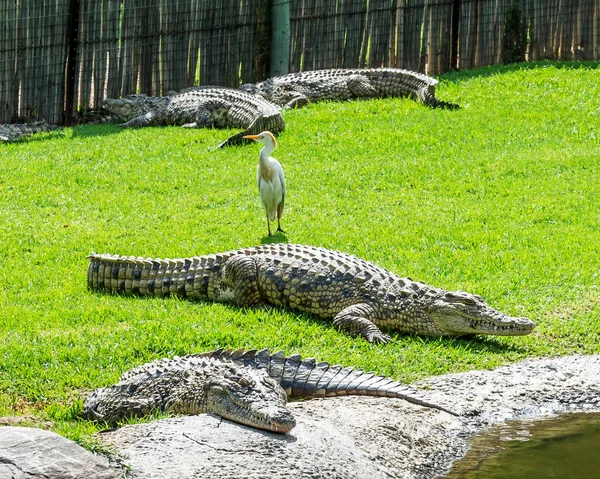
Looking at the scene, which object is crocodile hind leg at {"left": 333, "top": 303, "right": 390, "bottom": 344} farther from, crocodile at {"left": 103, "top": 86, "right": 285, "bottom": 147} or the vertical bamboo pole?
the vertical bamboo pole

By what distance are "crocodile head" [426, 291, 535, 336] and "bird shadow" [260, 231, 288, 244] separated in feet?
7.96

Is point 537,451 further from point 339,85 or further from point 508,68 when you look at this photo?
point 508,68

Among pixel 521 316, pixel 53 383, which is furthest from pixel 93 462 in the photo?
pixel 521 316

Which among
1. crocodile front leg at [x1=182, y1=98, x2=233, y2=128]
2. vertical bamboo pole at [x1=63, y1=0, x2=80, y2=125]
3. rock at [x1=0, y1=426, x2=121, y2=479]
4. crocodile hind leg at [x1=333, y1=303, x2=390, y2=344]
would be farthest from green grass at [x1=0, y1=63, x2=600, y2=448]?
vertical bamboo pole at [x1=63, y1=0, x2=80, y2=125]

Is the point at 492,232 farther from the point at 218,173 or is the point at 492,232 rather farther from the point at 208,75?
the point at 208,75

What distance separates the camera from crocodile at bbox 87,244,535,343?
8102 mm

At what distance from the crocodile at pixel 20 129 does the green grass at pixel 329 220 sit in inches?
10.9

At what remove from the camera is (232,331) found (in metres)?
7.93

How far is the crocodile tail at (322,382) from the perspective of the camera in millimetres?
6684

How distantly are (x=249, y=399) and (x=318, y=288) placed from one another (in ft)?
8.70

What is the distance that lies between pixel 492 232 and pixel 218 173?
3.68m

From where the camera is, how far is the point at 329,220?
36.3 feet

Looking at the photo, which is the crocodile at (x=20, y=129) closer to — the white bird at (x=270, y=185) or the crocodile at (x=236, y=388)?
the white bird at (x=270, y=185)

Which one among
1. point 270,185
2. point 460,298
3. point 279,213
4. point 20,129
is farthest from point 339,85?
point 460,298
